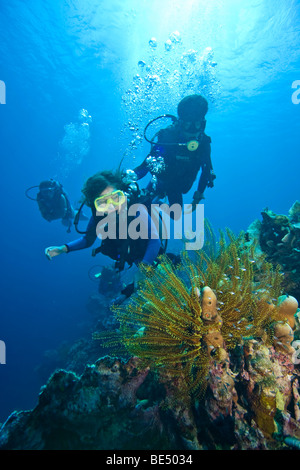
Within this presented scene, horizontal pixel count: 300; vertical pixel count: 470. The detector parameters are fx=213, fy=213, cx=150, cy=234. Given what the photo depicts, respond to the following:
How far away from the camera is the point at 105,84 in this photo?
1093 inches

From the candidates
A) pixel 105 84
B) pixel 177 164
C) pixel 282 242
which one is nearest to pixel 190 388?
pixel 282 242

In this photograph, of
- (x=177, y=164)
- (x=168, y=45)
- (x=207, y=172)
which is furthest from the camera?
(x=168, y=45)

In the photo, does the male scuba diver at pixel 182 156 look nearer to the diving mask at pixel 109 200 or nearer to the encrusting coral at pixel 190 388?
the diving mask at pixel 109 200

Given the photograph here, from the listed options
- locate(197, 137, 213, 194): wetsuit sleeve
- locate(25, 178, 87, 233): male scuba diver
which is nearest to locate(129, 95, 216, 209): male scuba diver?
locate(197, 137, 213, 194): wetsuit sleeve

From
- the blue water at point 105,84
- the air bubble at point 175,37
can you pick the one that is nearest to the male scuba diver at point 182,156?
the blue water at point 105,84

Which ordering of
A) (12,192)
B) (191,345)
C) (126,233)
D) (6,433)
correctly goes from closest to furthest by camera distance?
(6,433) < (191,345) < (126,233) < (12,192)

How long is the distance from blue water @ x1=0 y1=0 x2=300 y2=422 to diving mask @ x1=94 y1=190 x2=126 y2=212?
1457 millimetres

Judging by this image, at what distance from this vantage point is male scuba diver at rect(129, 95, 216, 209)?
6.48m

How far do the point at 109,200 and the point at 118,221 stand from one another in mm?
445

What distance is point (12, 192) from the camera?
7388 cm

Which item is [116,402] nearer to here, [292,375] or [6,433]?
[6,433]

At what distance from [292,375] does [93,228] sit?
153 inches

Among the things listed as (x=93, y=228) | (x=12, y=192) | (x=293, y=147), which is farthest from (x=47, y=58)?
(x=12, y=192)

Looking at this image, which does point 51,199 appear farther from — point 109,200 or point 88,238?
point 109,200
